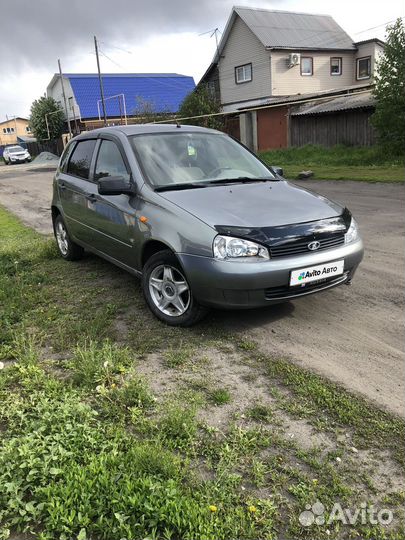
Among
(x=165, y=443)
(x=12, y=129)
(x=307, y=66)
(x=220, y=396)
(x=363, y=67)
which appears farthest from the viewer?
(x=12, y=129)

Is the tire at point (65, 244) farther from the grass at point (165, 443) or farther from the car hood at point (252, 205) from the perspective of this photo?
the car hood at point (252, 205)

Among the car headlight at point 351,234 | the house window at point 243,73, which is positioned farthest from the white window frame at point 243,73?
the car headlight at point 351,234

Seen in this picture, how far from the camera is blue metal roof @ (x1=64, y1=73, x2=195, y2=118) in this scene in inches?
1772

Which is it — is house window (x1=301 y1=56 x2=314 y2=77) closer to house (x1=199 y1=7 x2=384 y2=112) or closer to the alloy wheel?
house (x1=199 y1=7 x2=384 y2=112)

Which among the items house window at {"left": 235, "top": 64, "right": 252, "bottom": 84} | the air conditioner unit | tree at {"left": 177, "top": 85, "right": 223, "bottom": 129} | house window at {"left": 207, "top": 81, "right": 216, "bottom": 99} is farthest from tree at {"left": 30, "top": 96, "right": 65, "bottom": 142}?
the air conditioner unit

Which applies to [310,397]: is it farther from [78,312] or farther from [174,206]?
[78,312]

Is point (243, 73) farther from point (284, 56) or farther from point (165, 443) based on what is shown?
point (165, 443)

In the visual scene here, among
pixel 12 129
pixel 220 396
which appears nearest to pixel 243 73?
pixel 220 396

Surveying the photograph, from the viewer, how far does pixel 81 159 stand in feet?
19.5

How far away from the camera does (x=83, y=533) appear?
2031 millimetres

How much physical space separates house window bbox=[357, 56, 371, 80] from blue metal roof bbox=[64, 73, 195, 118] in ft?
55.9

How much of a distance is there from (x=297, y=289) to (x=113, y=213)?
2.12 meters

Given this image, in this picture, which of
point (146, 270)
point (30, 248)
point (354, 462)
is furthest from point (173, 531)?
point (30, 248)

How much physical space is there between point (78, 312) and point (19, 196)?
14210 mm
